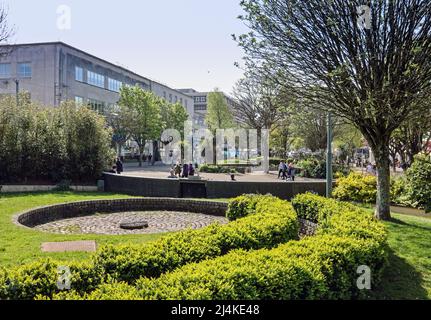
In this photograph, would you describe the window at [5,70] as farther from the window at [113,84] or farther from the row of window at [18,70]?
the window at [113,84]

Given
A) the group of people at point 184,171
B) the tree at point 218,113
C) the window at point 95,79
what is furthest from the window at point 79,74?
the group of people at point 184,171

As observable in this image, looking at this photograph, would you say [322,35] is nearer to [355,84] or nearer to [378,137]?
[355,84]

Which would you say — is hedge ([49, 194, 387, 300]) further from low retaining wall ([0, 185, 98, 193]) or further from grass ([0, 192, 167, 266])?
low retaining wall ([0, 185, 98, 193])

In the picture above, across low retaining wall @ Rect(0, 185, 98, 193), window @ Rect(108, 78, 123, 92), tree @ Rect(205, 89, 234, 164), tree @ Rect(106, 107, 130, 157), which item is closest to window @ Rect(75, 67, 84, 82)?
tree @ Rect(106, 107, 130, 157)

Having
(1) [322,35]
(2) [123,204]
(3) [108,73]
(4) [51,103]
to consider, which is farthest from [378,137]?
(3) [108,73]

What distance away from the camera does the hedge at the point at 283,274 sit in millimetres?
4383

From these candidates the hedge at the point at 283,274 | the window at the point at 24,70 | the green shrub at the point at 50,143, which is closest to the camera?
the hedge at the point at 283,274

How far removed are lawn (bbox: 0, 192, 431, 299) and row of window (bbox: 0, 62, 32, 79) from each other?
35.4m

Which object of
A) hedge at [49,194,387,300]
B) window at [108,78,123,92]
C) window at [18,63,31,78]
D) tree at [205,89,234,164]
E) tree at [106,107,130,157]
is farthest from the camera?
window at [108,78,123,92]

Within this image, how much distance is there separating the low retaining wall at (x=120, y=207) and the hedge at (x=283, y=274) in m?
9.04

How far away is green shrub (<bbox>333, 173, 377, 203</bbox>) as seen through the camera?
16.5m

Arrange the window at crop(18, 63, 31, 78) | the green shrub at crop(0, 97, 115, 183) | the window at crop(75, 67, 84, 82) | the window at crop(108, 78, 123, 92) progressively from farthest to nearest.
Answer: the window at crop(108, 78, 123, 92)
the window at crop(75, 67, 84, 82)
the window at crop(18, 63, 31, 78)
the green shrub at crop(0, 97, 115, 183)

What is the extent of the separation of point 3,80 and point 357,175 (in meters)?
42.5

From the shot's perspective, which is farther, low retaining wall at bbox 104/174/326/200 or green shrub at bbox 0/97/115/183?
green shrub at bbox 0/97/115/183
